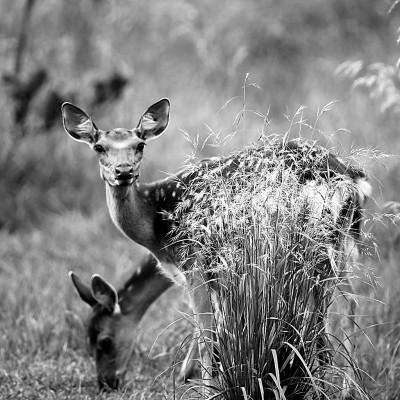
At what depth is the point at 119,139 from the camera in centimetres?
466

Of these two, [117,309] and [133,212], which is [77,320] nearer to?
[117,309]

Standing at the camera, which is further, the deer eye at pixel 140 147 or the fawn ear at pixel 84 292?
the fawn ear at pixel 84 292

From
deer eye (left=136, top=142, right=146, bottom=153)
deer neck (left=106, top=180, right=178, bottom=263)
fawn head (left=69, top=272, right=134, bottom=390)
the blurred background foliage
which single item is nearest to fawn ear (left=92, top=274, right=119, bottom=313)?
fawn head (left=69, top=272, right=134, bottom=390)

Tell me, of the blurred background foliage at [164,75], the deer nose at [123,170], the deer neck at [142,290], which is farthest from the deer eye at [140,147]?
the blurred background foliage at [164,75]

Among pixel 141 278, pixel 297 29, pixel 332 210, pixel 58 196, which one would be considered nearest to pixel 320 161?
pixel 332 210

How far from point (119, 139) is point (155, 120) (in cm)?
35

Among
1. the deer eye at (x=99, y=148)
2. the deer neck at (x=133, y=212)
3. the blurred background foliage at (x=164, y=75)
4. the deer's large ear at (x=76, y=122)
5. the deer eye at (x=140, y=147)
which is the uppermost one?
the blurred background foliage at (x=164, y=75)

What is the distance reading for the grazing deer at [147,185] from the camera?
4559 mm

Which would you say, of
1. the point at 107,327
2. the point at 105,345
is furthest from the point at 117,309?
the point at 105,345

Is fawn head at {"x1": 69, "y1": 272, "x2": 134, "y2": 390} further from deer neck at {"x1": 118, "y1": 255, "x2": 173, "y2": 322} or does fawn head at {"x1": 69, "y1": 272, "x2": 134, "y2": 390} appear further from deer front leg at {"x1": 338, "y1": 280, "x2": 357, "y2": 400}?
deer front leg at {"x1": 338, "y1": 280, "x2": 357, "y2": 400}

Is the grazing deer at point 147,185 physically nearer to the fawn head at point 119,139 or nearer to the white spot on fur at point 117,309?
the fawn head at point 119,139

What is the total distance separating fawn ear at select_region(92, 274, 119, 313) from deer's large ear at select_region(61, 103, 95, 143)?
41.6 inches

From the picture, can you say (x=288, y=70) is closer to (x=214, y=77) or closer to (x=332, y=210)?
(x=214, y=77)

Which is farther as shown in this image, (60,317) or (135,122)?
(135,122)
